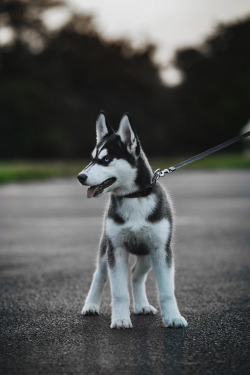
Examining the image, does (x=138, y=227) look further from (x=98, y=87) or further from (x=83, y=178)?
(x=98, y=87)

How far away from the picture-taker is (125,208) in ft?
16.2

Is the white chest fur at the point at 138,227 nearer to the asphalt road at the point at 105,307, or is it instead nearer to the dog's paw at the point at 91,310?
the asphalt road at the point at 105,307

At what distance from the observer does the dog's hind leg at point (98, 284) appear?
5.39 metres

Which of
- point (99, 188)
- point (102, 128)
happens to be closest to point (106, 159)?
point (99, 188)

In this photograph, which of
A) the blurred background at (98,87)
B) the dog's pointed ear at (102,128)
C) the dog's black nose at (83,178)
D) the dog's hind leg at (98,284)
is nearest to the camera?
the dog's black nose at (83,178)

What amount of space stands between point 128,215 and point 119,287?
0.53 meters

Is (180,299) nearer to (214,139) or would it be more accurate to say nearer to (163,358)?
(163,358)

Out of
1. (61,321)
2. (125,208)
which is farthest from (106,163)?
(61,321)

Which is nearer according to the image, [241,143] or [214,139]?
[241,143]

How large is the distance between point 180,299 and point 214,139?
66.8 m

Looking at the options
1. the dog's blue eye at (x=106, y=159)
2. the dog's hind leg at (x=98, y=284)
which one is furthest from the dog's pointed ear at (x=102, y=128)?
the dog's hind leg at (x=98, y=284)

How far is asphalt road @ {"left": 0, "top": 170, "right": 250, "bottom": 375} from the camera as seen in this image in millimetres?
4188

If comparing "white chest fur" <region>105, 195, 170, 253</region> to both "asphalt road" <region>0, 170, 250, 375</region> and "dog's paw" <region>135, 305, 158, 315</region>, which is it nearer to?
"asphalt road" <region>0, 170, 250, 375</region>

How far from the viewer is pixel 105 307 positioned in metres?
5.89
